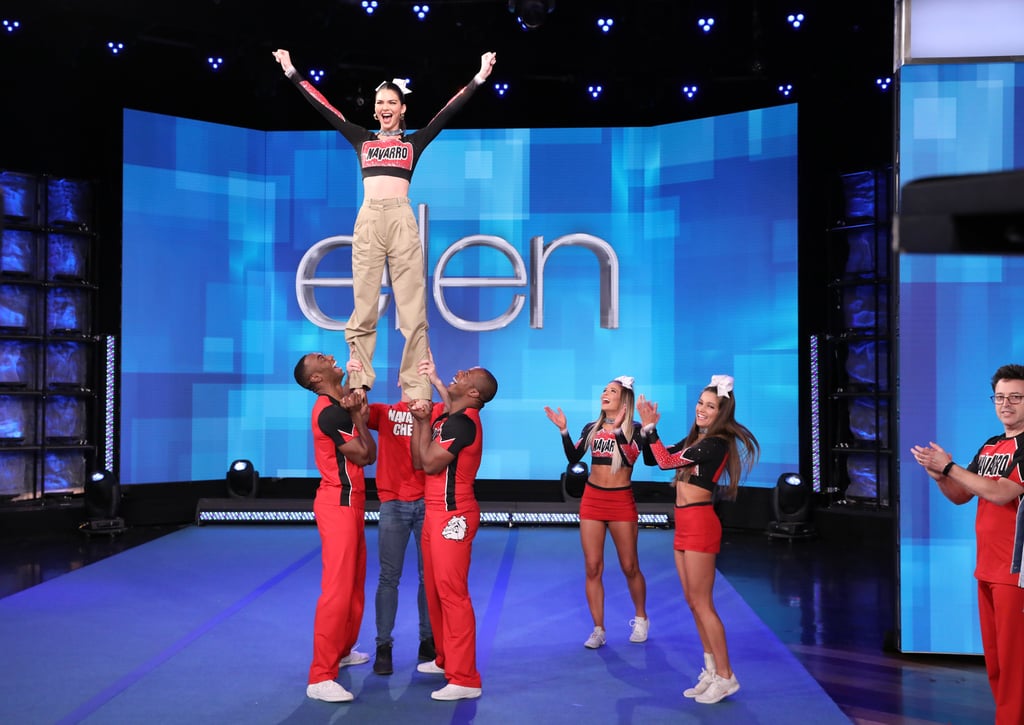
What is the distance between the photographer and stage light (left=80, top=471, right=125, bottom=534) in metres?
9.70

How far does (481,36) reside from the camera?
10.1 m

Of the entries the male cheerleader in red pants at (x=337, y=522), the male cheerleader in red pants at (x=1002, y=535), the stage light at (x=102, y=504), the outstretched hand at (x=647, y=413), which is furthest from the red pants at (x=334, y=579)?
the stage light at (x=102, y=504)

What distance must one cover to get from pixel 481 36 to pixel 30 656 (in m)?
7.48

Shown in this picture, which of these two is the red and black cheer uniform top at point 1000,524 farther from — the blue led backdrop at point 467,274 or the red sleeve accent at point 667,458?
the blue led backdrop at point 467,274

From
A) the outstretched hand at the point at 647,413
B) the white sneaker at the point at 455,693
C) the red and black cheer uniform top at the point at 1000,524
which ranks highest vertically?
the outstretched hand at the point at 647,413

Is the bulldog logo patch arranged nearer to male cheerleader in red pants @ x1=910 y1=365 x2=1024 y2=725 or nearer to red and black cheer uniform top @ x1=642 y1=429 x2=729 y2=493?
red and black cheer uniform top @ x1=642 y1=429 x2=729 y2=493

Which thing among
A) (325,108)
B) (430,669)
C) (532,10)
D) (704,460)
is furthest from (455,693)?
(532,10)

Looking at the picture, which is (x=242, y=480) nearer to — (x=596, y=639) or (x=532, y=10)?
(x=532, y=10)

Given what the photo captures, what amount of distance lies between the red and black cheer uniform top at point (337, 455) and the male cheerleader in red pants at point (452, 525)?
0.32 m

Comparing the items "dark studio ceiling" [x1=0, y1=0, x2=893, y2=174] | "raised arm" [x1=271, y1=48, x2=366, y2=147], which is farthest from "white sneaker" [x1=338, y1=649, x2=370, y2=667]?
"dark studio ceiling" [x1=0, y1=0, x2=893, y2=174]

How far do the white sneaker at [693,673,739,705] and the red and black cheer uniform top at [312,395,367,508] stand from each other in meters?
1.95

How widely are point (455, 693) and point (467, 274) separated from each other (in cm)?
696

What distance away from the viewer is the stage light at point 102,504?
9695 millimetres

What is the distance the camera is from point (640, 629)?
19.1 ft
